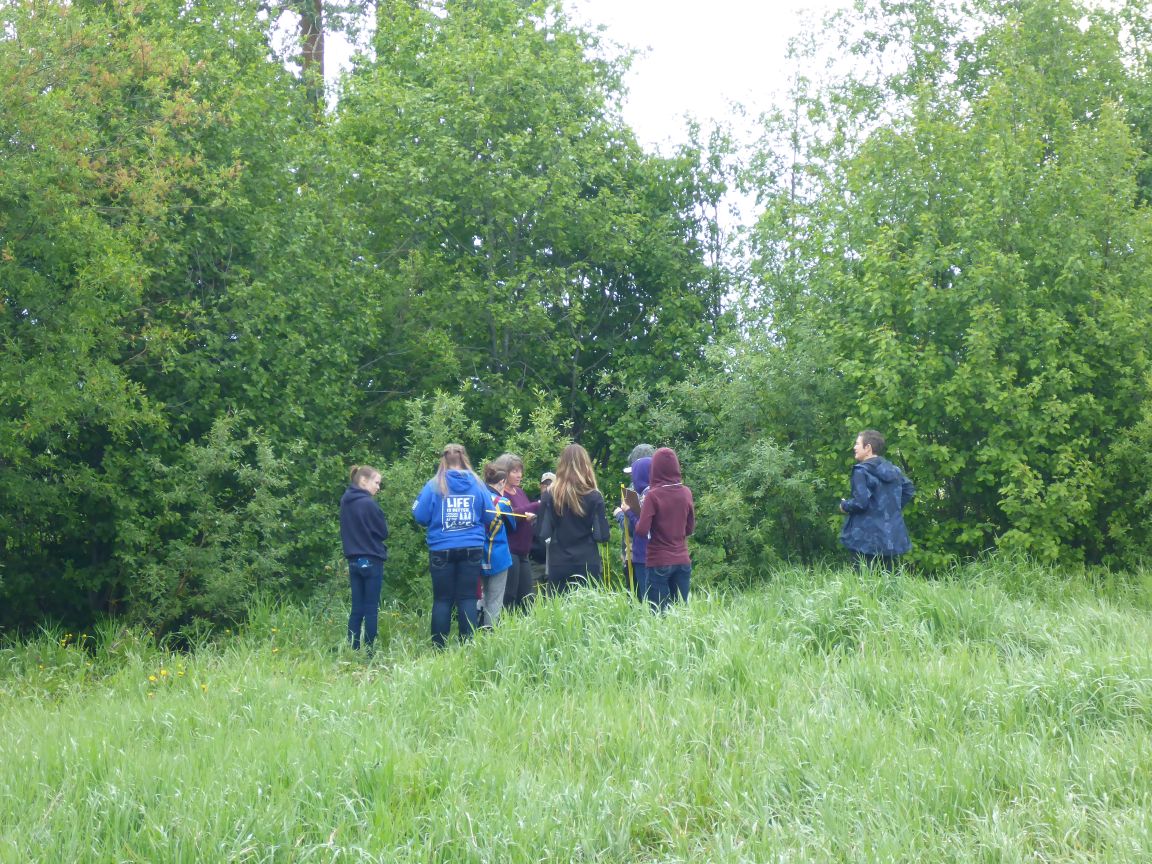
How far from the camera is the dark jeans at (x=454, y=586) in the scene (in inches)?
364

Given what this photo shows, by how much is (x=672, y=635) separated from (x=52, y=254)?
6941 millimetres

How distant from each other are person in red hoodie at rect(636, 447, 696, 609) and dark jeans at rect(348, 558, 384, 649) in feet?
7.39

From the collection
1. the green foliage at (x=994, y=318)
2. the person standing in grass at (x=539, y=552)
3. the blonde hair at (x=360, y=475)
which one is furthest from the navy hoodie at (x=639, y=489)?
the green foliage at (x=994, y=318)

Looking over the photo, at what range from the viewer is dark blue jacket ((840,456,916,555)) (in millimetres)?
9680

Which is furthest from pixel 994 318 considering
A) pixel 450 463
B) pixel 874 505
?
pixel 450 463

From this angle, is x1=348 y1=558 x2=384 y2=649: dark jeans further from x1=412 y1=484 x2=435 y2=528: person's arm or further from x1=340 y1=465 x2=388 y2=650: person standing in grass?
x1=412 y1=484 x2=435 y2=528: person's arm

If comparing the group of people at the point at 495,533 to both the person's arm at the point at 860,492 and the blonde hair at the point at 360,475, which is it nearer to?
the blonde hair at the point at 360,475

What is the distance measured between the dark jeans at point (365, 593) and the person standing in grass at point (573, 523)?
4.77ft

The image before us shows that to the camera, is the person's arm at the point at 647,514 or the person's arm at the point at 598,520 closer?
the person's arm at the point at 647,514

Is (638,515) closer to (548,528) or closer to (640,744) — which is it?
(548,528)

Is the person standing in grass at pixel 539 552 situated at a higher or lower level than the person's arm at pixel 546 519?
lower

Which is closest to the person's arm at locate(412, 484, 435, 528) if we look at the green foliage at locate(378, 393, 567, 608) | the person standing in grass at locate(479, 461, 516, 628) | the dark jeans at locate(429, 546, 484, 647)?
the dark jeans at locate(429, 546, 484, 647)

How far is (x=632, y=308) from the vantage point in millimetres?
19375

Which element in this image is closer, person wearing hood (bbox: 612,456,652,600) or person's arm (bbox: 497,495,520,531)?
person's arm (bbox: 497,495,520,531)
